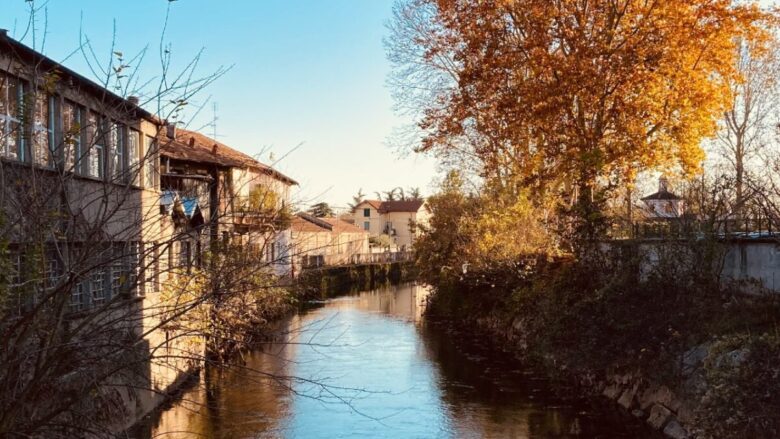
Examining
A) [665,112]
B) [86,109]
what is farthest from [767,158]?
[86,109]

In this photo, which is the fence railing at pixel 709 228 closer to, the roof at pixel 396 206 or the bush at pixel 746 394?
the bush at pixel 746 394

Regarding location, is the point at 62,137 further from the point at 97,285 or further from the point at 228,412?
the point at 228,412

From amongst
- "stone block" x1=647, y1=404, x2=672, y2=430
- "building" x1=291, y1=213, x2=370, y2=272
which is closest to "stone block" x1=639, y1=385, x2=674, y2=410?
"stone block" x1=647, y1=404, x2=672, y2=430

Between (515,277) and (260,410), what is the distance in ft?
38.7

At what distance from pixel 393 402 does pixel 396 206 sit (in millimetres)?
74029

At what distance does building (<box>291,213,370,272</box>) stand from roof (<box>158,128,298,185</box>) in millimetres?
652

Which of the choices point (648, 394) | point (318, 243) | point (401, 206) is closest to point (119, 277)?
point (648, 394)

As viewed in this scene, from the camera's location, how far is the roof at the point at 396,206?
88688 mm

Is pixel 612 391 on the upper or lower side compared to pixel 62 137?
lower

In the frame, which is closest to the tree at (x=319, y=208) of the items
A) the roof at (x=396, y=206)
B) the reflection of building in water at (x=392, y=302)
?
the reflection of building in water at (x=392, y=302)

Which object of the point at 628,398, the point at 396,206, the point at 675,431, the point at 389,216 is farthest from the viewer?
the point at 389,216

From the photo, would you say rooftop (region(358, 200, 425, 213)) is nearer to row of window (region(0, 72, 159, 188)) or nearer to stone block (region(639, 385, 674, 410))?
row of window (region(0, 72, 159, 188))

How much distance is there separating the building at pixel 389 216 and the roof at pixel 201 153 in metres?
56.3

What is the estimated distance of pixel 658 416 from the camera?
45.2ft
